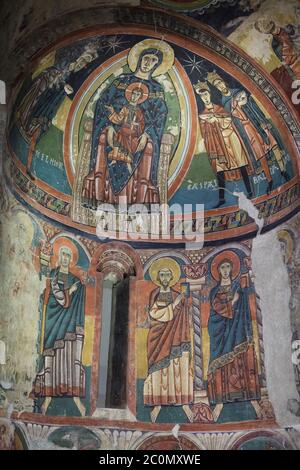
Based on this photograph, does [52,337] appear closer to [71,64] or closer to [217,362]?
[217,362]

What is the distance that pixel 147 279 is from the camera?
11.0 meters

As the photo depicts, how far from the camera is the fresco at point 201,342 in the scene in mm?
10164

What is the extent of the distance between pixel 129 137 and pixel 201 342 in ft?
10.8

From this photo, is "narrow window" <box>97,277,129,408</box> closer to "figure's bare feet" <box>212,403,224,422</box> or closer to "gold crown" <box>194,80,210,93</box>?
"figure's bare feet" <box>212,403,224,422</box>

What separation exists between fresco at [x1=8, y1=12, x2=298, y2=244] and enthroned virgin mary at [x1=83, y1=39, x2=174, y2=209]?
2cm

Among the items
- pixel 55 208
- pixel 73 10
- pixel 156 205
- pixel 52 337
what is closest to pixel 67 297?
pixel 52 337

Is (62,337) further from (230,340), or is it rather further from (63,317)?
(230,340)

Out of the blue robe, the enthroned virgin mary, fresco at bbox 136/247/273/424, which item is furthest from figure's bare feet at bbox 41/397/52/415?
the enthroned virgin mary

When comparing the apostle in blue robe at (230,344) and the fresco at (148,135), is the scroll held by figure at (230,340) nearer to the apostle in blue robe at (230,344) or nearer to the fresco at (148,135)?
the apostle in blue robe at (230,344)

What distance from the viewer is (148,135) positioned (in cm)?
1124

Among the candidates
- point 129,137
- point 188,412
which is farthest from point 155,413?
point 129,137

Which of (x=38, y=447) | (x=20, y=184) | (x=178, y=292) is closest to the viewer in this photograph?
(x=38, y=447)

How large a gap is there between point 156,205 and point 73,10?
3.14 m

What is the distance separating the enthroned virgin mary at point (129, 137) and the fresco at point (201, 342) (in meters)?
1.23
